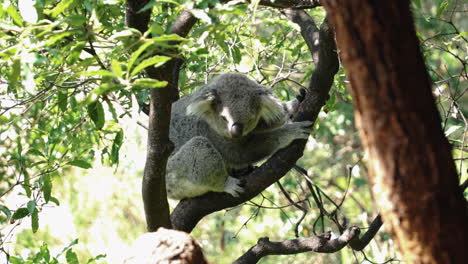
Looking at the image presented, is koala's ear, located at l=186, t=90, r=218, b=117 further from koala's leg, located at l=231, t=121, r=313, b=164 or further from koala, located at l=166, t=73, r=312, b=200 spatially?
koala's leg, located at l=231, t=121, r=313, b=164

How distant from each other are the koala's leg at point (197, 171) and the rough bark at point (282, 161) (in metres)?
0.17

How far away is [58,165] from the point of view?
2.79 m

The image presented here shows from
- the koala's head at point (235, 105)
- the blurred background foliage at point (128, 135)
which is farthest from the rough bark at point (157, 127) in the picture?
the koala's head at point (235, 105)

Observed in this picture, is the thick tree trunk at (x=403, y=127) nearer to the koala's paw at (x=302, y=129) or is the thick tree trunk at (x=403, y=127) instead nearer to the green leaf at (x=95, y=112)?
the green leaf at (x=95, y=112)

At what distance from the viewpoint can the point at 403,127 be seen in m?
1.29

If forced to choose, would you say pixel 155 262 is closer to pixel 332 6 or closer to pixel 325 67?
pixel 332 6

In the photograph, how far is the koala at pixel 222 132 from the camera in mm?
3600

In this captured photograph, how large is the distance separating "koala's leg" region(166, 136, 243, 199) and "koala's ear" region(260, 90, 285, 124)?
0.42 meters

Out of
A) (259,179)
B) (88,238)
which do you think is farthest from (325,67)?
(88,238)

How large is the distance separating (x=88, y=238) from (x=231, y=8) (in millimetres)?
6148

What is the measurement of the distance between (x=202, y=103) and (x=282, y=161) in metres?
0.84

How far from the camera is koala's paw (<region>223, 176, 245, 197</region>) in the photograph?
3283mm

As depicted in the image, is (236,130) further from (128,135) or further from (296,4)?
(128,135)

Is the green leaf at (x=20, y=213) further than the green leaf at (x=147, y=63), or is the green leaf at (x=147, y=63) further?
the green leaf at (x=20, y=213)
